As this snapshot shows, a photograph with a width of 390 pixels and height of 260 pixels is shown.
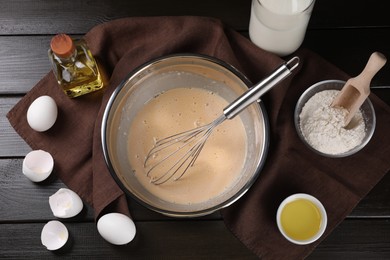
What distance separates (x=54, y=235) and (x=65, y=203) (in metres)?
0.07

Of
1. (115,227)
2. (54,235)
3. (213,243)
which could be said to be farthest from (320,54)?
(54,235)

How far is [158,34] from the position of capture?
3.94 feet

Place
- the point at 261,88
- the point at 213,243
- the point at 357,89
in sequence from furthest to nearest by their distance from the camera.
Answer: the point at 213,243 → the point at 357,89 → the point at 261,88

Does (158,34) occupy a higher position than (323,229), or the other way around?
(158,34)

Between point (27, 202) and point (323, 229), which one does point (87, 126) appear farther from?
point (323, 229)

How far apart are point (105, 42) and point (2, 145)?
320 mm

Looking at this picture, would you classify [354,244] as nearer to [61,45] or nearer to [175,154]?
[175,154]

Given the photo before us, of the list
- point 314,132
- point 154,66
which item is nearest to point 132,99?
point 154,66

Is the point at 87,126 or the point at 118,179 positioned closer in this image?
the point at 118,179

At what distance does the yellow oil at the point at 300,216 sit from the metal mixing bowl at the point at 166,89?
0.11 meters

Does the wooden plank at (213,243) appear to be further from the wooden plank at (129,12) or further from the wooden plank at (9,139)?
the wooden plank at (129,12)

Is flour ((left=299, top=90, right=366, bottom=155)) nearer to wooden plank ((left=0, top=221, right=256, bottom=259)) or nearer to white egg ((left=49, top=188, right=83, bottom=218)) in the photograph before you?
wooden plank ((left=0, top=221, right=256, bottom=259))

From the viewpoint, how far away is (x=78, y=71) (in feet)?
3.69

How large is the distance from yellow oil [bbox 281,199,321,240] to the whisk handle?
280mm
